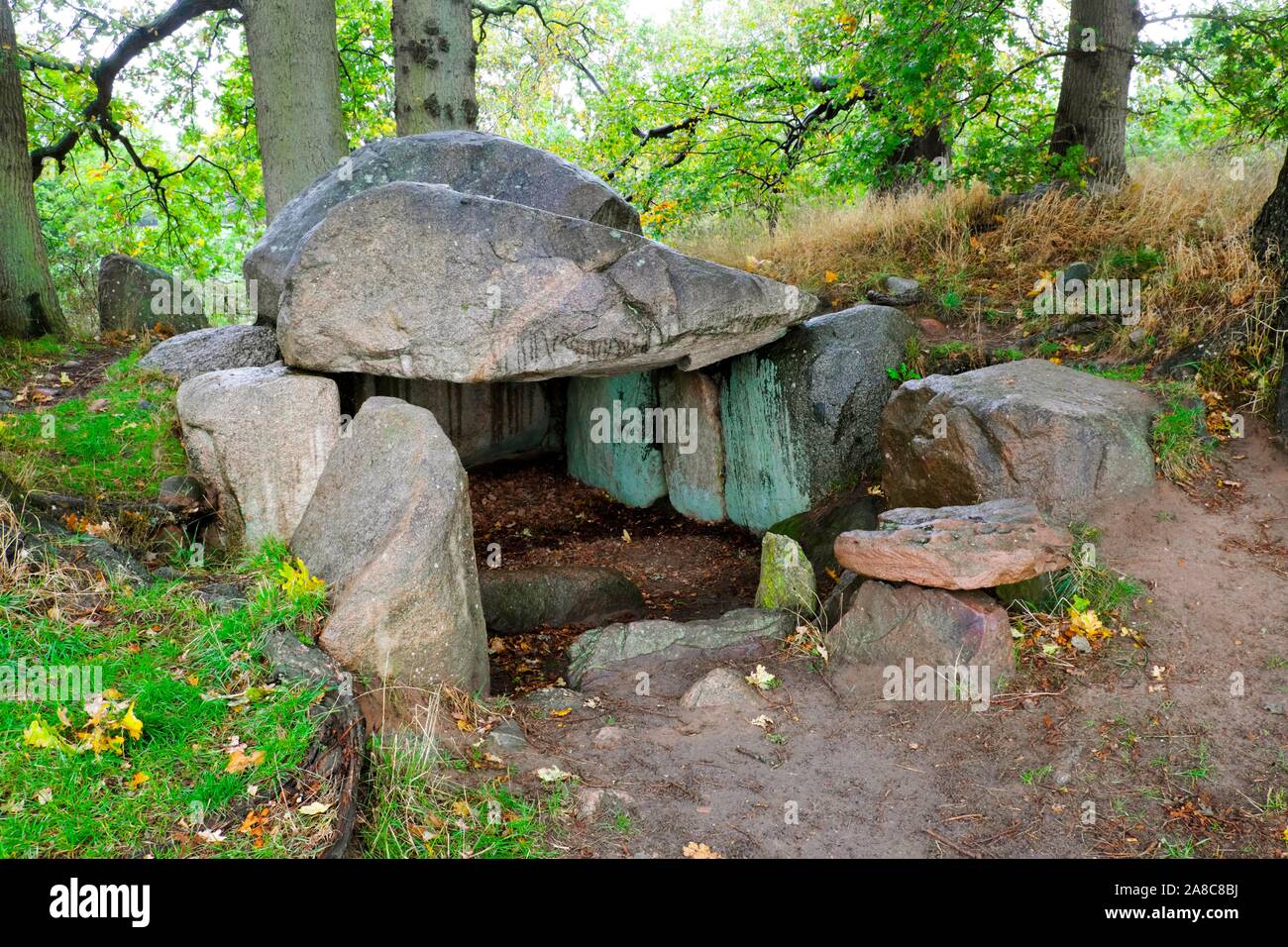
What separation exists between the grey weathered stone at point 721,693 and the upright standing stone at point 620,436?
12.5 ft

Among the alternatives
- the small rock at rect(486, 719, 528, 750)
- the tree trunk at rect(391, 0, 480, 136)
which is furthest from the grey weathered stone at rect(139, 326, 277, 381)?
the small rock at rect(486, 719, 528, 750)

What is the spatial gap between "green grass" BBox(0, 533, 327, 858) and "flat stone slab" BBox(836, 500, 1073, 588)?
2747 mm

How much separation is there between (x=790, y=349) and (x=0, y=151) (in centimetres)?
678

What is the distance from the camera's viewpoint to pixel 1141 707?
4.21 m

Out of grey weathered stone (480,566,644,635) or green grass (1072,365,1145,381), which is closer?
green grass (1072,365,1145,381)

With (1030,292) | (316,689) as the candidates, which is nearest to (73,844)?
(316,689)

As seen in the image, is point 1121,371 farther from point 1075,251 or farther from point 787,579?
point 787,579

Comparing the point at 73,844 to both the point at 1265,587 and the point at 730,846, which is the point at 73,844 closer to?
the point at 730,846

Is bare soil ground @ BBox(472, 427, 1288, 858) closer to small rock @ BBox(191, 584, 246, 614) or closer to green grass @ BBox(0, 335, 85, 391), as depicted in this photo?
small rock @ BBox(191, 584, 246, 614)

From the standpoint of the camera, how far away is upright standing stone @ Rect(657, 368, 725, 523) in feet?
25.4

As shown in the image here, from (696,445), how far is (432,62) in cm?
417

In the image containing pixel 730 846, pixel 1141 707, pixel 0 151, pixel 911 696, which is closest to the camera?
pixel 730 846

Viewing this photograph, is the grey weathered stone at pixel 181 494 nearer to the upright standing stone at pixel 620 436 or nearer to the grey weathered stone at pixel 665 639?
the grey weathered stone at pixel 665 639

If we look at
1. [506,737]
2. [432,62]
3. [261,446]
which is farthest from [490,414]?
[506,737]
